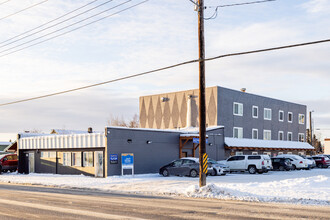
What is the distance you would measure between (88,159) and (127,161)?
13.1 feet

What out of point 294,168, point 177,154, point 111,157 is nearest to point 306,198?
point 111,157

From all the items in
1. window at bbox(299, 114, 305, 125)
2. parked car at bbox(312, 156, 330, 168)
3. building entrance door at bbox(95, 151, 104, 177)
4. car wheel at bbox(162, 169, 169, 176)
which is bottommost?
parked car at bbox(312, 156, 330, 168)

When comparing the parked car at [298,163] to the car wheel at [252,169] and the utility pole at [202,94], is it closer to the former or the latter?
the car wheel at [252,169]

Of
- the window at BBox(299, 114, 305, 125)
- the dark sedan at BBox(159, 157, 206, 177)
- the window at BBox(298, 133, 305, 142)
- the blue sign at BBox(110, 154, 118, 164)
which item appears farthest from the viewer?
the window at BBox(299, 114, 305, 125)

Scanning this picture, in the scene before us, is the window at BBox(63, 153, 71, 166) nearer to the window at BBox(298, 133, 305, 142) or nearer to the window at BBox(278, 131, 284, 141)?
the window at BBox(278, 131, 284, 141)

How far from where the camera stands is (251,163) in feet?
115

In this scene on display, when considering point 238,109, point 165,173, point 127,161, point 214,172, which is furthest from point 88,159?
point 238,109

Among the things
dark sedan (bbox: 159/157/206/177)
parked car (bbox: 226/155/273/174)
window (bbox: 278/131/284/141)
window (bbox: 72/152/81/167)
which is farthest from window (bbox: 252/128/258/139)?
window (bbox: 72/152/81/167)

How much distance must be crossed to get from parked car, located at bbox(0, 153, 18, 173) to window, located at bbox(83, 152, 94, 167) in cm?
1187

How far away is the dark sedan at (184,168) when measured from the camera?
30672mm

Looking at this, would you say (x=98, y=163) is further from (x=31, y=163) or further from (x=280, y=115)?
(x=280, y=115)

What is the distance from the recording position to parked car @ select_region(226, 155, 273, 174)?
34.6 metres

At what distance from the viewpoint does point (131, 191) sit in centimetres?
2114

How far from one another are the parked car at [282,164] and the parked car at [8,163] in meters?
25.9
